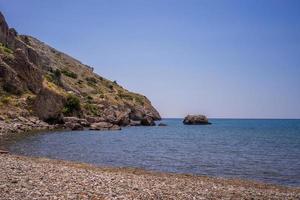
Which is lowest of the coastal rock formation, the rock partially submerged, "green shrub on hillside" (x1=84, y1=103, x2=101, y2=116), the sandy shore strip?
the sandy shore strip

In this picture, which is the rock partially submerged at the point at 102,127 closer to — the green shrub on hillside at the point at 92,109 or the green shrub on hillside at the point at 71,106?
the green shrub on hillside at the point at 71,106

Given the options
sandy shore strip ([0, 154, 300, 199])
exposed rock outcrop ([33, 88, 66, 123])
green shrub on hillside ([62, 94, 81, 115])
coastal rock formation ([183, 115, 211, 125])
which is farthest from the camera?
coastal rock formation ([183, 115, 211, 125])

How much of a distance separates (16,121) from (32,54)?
47.4 m

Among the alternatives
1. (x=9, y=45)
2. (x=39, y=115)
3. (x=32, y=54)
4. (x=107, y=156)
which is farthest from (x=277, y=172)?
(x=9, y=45)

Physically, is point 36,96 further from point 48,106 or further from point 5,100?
point 5,100

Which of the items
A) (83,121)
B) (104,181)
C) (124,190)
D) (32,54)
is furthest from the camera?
(32,54)

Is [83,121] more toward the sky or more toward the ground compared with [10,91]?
more toward the ground

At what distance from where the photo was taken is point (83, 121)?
10400 centimetres

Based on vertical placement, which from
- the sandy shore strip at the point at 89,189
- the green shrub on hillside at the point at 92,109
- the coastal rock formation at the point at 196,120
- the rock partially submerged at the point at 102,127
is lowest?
the sandy shore strip at the point at 89,189

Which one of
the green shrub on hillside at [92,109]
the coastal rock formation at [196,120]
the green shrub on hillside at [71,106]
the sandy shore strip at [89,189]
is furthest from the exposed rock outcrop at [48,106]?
the coastal rock formation at [196,120]

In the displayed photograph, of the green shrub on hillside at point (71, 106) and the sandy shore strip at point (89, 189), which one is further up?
the green shrub on hillside at point (71, 106)

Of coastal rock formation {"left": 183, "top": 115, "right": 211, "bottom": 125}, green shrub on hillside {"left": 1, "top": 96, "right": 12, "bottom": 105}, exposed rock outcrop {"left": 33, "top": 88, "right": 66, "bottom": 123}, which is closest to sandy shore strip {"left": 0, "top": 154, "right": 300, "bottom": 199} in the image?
green shrub on hillside {"left": 1, "top": 96, "right": 12, "bottom": 105}

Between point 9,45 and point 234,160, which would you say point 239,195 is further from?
point 9,45

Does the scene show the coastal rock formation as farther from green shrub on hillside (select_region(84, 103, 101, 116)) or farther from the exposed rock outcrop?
the exposed rock outcrop
